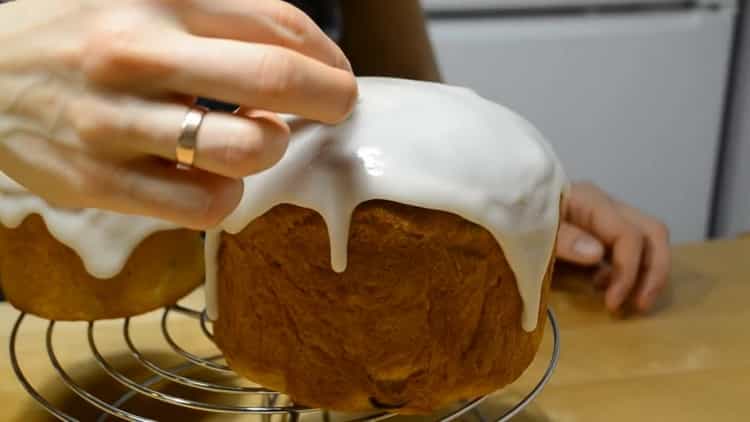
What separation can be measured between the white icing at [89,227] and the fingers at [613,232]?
55cm

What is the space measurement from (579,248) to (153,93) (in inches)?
27.4

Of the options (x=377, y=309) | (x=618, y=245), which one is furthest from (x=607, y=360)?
(x=377, y=309)

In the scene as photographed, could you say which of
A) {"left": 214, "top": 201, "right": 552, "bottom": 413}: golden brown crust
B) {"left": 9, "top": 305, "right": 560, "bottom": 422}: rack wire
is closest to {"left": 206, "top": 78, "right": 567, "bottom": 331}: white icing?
{"left": 214, "top": 201, "right": 552, "bottom": 413}: golden brown crust

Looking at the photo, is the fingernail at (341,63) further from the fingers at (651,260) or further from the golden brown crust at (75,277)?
the fingers at (651,260)

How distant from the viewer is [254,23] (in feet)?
1.48

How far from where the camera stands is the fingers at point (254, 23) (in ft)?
1.46

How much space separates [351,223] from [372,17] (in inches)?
30.6

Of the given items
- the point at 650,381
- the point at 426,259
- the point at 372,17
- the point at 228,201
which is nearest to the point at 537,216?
the point at 426,259

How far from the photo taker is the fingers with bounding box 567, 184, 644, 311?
94 cm

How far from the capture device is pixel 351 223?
1.71ft

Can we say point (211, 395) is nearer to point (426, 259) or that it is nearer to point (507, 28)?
point (426, 259)

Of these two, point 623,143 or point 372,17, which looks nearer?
point 372,17

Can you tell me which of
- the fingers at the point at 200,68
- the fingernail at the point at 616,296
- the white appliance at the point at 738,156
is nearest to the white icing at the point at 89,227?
the fingers at the point at 200,68

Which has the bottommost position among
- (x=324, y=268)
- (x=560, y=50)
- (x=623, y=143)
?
(x=623, y=143)
